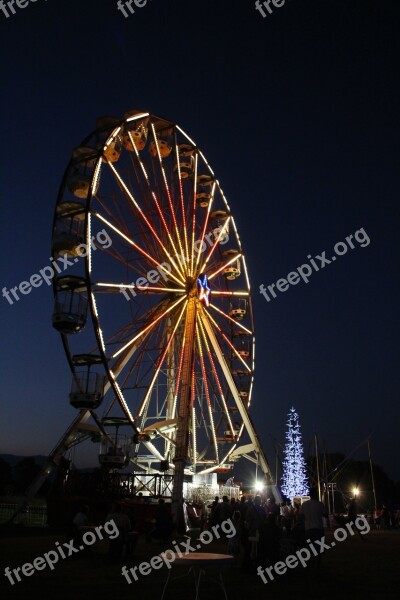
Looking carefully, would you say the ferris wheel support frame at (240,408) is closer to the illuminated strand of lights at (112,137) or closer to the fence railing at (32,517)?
the illuminated strand of lights at (112,137)

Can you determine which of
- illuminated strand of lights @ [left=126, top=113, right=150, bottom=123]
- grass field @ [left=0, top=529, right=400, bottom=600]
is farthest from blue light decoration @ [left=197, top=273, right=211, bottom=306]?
grass field @ [left=0, top=529, right=400, bottom=600]

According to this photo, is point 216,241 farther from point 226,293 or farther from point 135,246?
point 135,246

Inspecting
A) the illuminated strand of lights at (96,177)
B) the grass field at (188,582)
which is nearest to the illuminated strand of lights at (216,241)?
the illuminated strand of lights at (96,177)

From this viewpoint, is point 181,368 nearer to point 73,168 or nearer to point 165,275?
point 165,275

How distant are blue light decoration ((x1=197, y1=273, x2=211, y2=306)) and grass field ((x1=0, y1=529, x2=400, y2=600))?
1253 cm

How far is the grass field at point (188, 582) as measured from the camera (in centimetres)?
743

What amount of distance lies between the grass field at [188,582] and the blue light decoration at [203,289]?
1253 cm

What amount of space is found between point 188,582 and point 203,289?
15.9m

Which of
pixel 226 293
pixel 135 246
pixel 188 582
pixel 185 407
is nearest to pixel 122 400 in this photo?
pixel 185 407

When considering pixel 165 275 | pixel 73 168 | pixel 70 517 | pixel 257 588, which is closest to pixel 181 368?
pixel 165 275

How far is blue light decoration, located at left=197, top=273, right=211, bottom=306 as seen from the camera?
77.3 feet

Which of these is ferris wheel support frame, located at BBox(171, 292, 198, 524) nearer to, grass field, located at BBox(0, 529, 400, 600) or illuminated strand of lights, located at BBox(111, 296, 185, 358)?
illuminated strand of lights, located at BBox(111, 296, 185, 358)

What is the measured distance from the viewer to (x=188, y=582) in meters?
8.67

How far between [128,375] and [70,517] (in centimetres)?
1056
